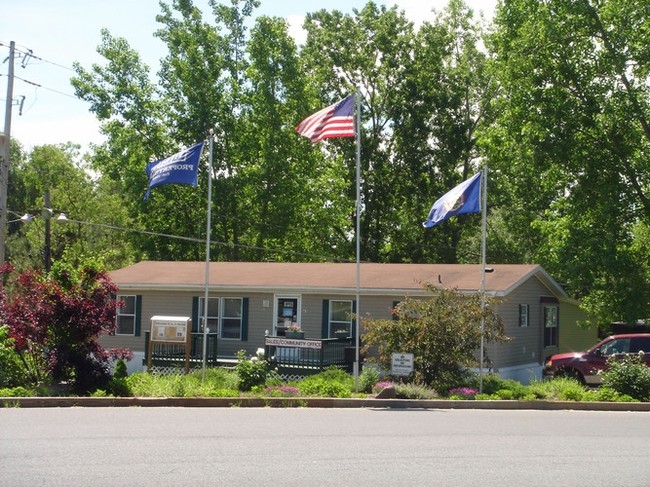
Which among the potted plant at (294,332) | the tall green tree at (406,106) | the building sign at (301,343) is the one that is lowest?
the building sign at (301,343)

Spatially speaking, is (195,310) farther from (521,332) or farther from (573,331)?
(573,331)

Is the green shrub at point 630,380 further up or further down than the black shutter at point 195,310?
further down

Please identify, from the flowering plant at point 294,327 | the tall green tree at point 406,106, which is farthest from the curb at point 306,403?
the tall green tree at point 406,106

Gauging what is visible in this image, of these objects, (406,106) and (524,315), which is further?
(406,106)

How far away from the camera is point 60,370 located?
62.3 ft

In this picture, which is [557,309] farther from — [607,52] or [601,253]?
[607,52]

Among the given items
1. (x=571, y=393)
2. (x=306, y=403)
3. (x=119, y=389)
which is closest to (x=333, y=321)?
(x=306, y=403)

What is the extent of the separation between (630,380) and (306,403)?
7.89 meters

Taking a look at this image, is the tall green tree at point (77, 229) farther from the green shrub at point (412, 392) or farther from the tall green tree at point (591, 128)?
the green shrub at point (412, 392)

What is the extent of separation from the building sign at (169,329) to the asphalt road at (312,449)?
677 centimetres

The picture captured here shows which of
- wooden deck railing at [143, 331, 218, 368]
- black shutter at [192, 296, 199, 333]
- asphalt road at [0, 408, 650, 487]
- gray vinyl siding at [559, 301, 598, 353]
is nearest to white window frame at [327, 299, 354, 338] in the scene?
wooden deck railing at [143, 331, 218, 368]

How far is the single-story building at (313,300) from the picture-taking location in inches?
1100

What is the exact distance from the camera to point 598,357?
2445 cm

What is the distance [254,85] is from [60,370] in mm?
29476
